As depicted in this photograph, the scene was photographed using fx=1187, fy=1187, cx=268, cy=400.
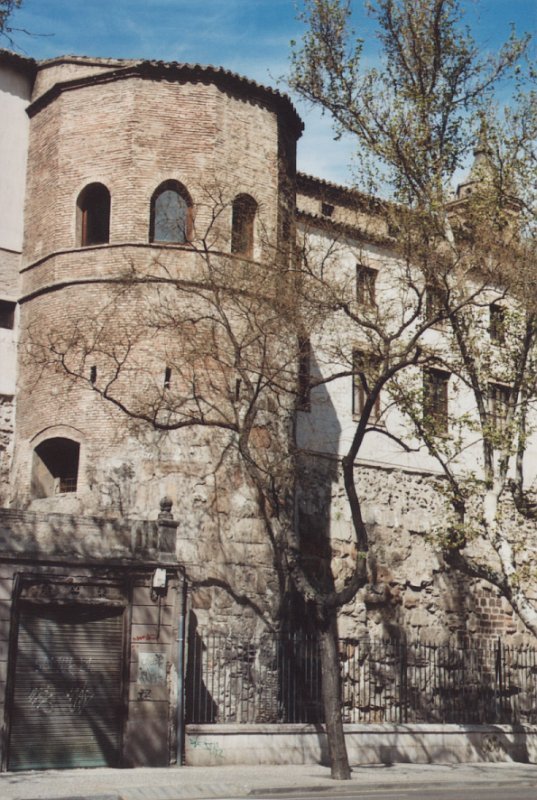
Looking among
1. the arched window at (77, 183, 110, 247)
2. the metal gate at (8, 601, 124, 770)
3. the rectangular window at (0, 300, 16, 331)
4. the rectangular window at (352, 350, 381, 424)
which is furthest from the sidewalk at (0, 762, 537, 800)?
the arched window at (77, 183, 110, 247)

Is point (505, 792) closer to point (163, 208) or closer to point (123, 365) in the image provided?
point (123, 365)

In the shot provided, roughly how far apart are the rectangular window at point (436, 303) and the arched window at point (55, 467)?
268 inches

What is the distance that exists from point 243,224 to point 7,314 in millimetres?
4814

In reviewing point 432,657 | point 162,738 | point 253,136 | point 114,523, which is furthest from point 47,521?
point 432,657

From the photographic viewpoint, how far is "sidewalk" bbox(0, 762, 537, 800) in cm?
1319

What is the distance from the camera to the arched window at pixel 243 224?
21797 mm

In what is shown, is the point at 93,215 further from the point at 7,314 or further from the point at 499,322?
the point at 499,322

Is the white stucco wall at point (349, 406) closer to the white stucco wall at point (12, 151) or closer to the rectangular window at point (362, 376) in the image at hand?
the rectangular window at point (362, 376)

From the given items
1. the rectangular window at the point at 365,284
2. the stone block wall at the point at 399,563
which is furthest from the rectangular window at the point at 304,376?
the stone block wall at the point at 399,563

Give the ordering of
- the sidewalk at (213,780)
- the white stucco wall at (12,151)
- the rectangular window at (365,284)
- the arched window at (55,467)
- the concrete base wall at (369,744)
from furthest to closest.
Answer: the white stucco wall at (12,151), the arched window at (55,467), the rectangular window at (365,284), the concrete base wall at (369,744), the sidewalk at (213,780)

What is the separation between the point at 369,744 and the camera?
60.2 feet

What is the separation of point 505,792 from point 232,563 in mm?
7427

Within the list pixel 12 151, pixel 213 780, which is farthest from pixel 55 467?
pixel 213 780

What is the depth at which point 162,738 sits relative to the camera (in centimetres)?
1636
